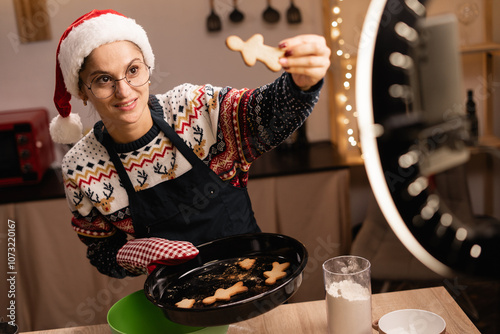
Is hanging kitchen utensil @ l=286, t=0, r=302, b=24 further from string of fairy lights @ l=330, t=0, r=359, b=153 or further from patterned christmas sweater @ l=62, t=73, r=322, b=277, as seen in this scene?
patterned christmas sweater @ l=62, t=73, r=322, b=277

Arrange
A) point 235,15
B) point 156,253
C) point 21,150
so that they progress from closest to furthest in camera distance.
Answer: point 156,253, point 21,150, point 235,15

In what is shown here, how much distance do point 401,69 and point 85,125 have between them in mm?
2477

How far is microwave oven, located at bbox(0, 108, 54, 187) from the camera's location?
2.34 m

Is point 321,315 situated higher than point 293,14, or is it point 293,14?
point 293,14

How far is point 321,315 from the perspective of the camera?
1164 millimetres

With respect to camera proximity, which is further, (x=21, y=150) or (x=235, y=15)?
(x=235, y=15)

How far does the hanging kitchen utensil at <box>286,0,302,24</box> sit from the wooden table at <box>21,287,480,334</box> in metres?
1.74

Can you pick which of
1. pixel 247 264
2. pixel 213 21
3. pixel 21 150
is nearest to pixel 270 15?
pixel 213 21

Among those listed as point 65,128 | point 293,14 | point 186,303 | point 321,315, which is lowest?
point 321,315

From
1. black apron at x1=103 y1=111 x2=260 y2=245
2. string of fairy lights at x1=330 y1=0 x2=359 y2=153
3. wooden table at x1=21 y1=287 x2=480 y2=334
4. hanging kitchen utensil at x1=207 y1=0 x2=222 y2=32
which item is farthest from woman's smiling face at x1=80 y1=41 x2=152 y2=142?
hanging kitchen utensil at x1=207 y1=0 x2=222 y2=32

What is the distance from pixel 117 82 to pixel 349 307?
26.4 inches

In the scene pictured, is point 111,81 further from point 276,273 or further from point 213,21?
point 213,21

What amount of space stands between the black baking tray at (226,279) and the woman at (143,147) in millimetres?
56

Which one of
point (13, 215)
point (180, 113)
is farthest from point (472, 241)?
point (13, 215)
